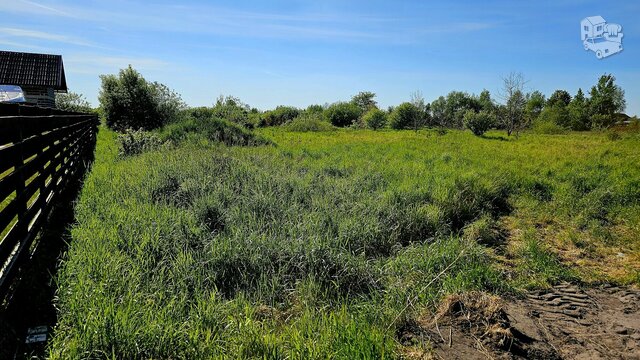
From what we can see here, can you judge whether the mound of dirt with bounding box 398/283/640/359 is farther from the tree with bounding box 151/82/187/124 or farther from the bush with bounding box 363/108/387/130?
the bush with bounding box 363/108/387/130

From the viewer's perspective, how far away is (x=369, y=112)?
165 ft

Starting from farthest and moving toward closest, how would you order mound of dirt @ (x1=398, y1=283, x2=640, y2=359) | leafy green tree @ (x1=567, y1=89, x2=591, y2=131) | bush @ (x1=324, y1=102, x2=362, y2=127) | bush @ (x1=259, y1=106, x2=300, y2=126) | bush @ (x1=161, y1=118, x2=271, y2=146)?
bush @ (x1=324, y1=102, x2=362, y2=127)
leafy green tree @ (x1=567, y1=89, x2=591, y2=131)
bush @ (x1=259, y1=106, x2=300, y2=126)
bush @ (x1=161, y1=118, x2=271, y2=146)
mound of dirt @ (x1=398, y1=283, x2=640, y2=359)

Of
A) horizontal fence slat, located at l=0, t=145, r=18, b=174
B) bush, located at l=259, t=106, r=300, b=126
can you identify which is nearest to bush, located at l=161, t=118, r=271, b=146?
horizontal fence slat, located at l=0, t=145, r=18, b=174

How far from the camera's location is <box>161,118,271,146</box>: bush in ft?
55.5

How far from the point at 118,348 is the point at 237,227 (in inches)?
118

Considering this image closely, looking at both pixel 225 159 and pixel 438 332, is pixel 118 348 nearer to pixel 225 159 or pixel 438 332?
pixel 438 332

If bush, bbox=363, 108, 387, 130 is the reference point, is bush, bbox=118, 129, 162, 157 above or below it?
below

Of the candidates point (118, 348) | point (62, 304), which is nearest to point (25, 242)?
point (62, 304)

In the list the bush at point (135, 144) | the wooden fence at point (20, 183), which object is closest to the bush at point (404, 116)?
the bush at point (135, 144)

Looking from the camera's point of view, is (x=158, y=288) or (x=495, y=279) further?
(x=495, y=279)

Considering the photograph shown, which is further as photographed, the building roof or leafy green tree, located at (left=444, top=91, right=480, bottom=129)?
leafy green tree, located at (left=444, top=91, right=480, bottom=129)

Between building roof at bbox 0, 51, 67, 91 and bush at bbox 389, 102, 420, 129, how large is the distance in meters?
36.8

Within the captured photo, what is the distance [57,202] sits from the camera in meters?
6.78

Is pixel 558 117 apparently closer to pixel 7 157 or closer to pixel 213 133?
pixel 213 133
